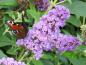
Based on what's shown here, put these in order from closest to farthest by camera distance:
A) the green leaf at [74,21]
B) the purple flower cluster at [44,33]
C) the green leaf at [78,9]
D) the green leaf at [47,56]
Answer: the purple flower cluster at [44,33], the green leaf at [47,56], the green leaf at [78,9], the green leaf at [74,21]

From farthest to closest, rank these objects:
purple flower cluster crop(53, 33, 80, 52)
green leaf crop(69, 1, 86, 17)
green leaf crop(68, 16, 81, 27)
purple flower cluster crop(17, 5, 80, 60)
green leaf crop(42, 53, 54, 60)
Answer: green leaf crop(68, 16, 81, 27), green leaf crop(69, 1, 86, 17), green leaf crop(42, 53, 54, 60), purple flower cluster crop(53, 33, 80, 52), purple flower cluster crop(17, 5, 80, 60)

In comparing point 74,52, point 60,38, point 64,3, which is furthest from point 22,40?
point 64,3

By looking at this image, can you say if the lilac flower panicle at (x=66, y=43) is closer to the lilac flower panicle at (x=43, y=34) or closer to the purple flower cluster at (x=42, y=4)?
the lilac flower panicle at (x=43, y=34)

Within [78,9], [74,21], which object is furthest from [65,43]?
[74,21]

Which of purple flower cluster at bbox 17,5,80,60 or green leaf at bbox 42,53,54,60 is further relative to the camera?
green leaf at bbox 42,53,54,60

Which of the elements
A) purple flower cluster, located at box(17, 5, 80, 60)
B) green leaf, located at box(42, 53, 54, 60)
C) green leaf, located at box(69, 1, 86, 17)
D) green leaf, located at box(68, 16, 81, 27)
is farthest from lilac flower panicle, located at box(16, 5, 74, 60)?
green leaf, located at box(68, 16, 81, 27)

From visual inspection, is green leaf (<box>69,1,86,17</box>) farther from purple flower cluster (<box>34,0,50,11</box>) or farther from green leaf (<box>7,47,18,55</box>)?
green leaf (<box>7,47,18,55</box>)

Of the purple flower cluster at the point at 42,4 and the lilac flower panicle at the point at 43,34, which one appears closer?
the lilac flower panicle at the point at 43,34

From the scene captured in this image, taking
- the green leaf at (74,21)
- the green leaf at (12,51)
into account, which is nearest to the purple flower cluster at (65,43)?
the green leaf at (12,51)
